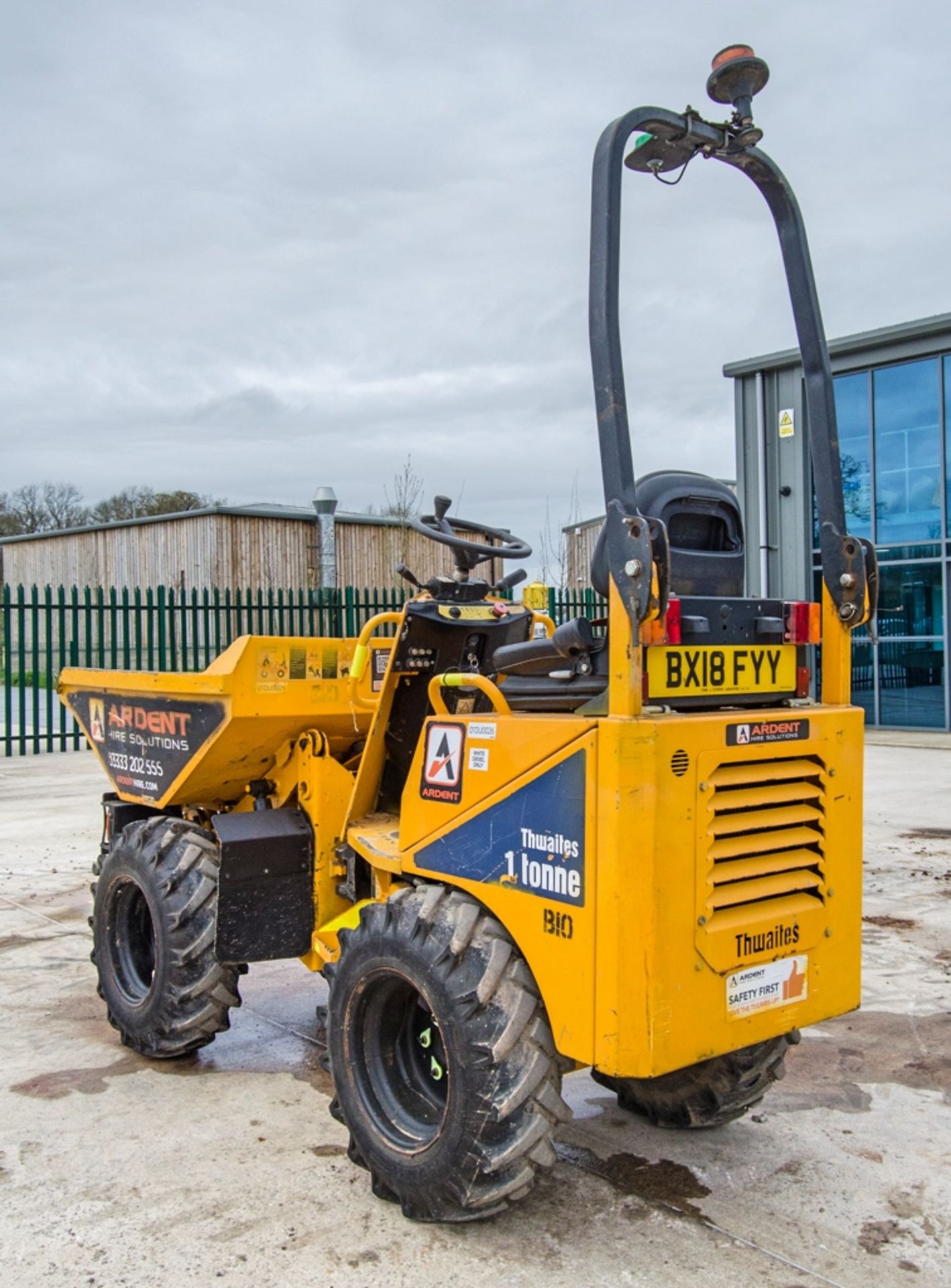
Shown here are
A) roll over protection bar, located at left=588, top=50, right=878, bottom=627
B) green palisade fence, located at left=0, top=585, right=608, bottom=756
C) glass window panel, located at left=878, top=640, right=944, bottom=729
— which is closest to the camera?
roll over protection bar, located at left=588, top=50, right=878, bottom=627

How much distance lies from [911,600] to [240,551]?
41.1ft

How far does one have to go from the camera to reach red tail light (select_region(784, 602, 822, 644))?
3.38 metres

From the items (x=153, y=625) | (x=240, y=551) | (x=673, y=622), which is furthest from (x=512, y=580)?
(x=240, y=551)

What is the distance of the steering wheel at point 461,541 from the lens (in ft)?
12.6

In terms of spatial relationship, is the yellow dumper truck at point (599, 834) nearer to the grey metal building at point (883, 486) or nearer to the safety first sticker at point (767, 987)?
the safety first sticker at point (767, 987)

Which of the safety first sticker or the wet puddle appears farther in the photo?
the wet puddle

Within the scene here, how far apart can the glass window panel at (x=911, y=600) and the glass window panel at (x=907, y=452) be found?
0.51 metres

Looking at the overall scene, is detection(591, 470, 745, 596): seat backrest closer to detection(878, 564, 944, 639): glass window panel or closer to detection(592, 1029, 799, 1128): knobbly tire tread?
detection(592, 1029, 799, 1128): knobbly tire tread

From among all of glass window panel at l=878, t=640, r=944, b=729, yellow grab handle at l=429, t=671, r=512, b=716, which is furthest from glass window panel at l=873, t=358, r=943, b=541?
yellow grab handle at l=429, t=671, r=512, b=716

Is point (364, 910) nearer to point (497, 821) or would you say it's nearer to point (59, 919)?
point (497, 821)

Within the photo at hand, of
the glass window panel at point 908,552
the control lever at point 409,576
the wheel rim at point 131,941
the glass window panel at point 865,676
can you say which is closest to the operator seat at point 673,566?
the control lever at point 409,576

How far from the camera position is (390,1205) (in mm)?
3342

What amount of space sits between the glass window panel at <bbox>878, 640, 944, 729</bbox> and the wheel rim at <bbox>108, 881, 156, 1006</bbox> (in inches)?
560

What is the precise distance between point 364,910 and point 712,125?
2.46 metres
